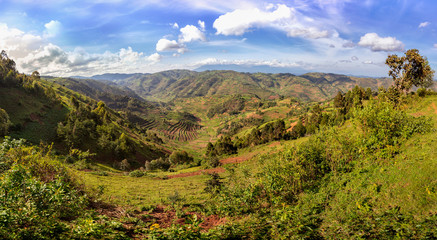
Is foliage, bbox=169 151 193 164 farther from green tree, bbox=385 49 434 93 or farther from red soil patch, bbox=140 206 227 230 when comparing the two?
green tree, bbox=385 49 434 93

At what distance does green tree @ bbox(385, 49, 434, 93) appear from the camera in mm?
41750

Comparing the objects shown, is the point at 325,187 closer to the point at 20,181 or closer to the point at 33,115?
the point at 20,181

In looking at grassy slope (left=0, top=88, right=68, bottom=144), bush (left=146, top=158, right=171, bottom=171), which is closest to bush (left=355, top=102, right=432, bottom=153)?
bush (left=146, top=158, right=171, bottom=171)

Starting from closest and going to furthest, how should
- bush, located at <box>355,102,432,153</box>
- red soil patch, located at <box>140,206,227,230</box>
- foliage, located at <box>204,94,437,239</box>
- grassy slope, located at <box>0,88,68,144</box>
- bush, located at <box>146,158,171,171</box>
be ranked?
1. foliage, located at <box>204,94,437,239</box>
2. red soil patch, located at <box>140,206,227,230</box>
3. bush, located at <box>355,102,432,153</box>
4. grassy slope, located at <box>0,88,68,144</box>
5. bush, located at <box>146,158,171,171</box>

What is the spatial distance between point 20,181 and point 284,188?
52.8 feet

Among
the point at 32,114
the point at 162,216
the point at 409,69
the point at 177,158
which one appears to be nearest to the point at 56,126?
the point at 32,114

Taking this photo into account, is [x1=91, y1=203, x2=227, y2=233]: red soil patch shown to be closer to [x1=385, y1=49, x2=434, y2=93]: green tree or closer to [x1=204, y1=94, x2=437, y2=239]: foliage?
[x1=204, y1=94, x2=437, y2=239]: foliage

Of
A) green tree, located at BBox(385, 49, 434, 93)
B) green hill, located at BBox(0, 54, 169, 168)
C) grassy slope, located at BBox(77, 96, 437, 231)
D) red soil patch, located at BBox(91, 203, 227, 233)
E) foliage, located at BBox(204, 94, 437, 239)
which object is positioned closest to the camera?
foliage, located at BBox(204, 94, 437, 239)

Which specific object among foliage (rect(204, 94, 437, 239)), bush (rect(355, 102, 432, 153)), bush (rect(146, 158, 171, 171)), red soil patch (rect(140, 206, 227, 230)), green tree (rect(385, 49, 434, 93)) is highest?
green tree (rect(385, 49, 434, 93))

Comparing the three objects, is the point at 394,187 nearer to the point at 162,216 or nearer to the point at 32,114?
the point at 162,216

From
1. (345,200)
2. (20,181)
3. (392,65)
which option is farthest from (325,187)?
(392,65)

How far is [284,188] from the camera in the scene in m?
14.4

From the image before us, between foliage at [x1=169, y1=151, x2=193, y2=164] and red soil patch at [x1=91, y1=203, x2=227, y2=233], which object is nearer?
red soil patch at [x1=91, y1=203, x2=227, y2=233]

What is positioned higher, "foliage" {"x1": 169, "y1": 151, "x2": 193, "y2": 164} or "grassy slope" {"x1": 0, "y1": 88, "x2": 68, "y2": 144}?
"grassy slope" {"x1": 0, "y1": 88, "x2": 68, "y2": 144}
